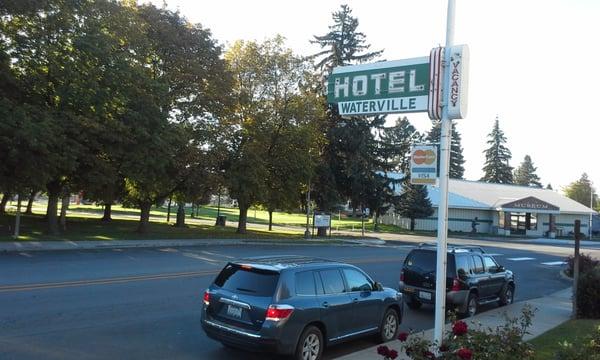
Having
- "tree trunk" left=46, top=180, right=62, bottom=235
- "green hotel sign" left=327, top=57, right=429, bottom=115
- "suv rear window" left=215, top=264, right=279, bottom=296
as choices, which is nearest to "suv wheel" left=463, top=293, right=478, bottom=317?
"suv rear window" left=215, top=264, right=279, bottom=296

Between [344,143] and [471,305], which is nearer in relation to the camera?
[471,305]

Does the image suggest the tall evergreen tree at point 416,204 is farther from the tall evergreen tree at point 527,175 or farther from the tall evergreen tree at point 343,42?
the tall evergreen tree at point 527,175

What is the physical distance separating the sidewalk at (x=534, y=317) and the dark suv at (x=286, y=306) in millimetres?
552

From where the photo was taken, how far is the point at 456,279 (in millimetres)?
12828

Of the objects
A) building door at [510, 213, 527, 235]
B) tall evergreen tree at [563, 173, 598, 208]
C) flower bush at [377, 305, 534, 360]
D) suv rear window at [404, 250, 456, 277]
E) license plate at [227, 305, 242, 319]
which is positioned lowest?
license plate at [227, 305, 242, 319]

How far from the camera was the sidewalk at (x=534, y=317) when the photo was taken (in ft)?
29.0

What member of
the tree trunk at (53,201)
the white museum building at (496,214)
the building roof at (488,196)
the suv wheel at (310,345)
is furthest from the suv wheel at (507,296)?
the white museum building at (496,214)

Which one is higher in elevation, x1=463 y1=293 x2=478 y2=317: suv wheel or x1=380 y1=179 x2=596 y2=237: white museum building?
x1=380 y1=179 x2=596 y2=237: white museum building

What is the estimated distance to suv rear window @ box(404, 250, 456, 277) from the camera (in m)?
13.0

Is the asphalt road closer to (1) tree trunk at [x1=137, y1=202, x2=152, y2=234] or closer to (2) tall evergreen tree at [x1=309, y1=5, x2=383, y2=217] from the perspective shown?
(1) tree trunk at [x1=137, y1=202, x2=152, y2=234]

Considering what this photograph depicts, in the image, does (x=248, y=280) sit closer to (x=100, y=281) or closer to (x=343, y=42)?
(x=100, y=281)

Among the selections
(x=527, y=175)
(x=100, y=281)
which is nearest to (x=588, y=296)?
(x=100, y=281)

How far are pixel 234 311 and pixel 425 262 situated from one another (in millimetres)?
6938

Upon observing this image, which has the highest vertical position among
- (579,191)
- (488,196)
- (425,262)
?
(579,191)
